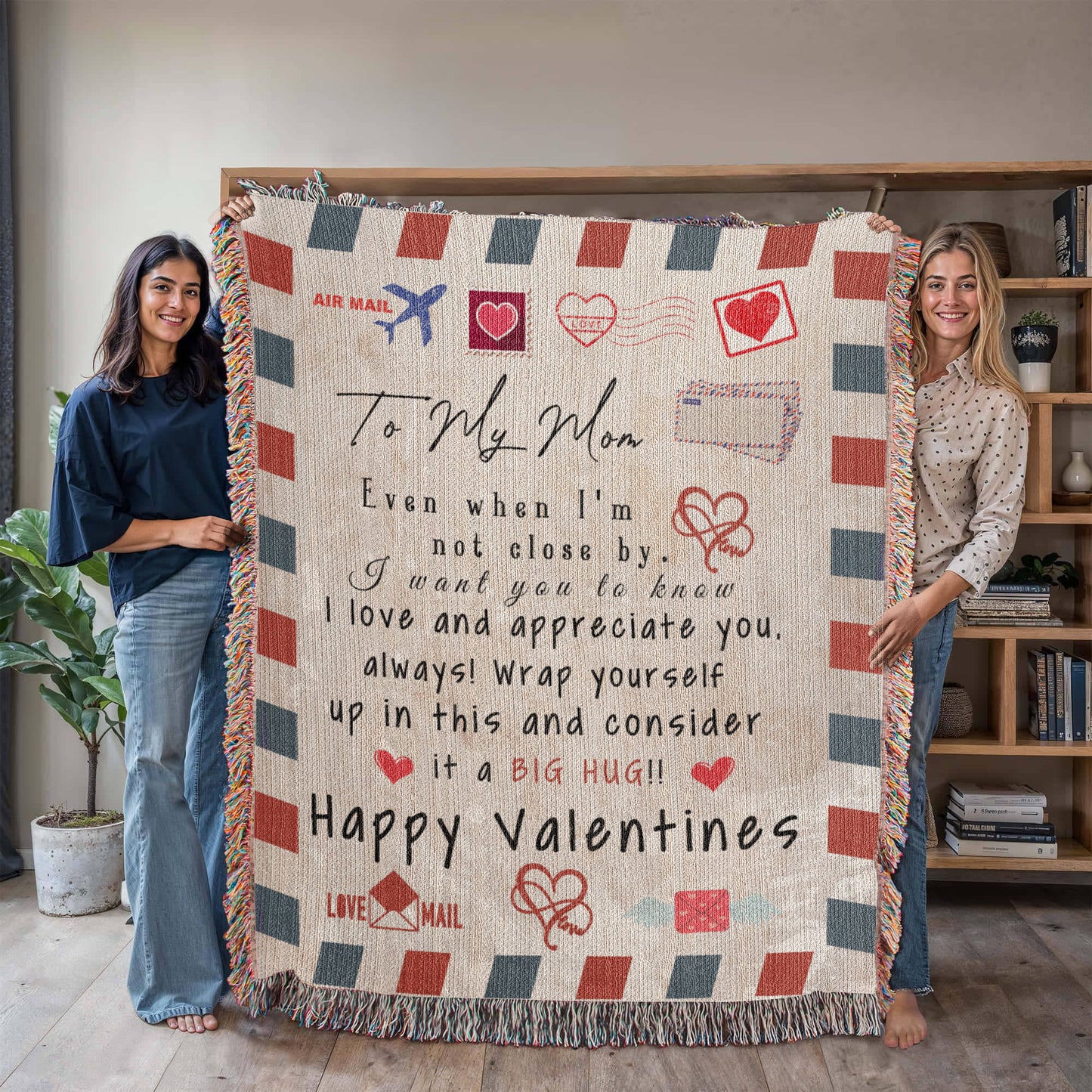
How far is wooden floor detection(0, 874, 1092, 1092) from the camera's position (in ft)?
5.27

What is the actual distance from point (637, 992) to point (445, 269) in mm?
1364

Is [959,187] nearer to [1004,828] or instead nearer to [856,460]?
[856,460]

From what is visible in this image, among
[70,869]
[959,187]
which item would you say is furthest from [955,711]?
[70,869]

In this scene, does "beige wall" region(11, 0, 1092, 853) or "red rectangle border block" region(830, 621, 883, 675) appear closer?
"red rectangle border block" region(830, 621, 883, 675)

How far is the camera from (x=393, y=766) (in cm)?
174

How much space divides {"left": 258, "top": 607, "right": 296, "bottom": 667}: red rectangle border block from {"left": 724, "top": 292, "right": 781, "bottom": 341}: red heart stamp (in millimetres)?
978

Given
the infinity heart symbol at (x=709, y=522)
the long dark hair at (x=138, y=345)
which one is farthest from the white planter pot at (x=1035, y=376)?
the long dark hair at (x=138, y=345)

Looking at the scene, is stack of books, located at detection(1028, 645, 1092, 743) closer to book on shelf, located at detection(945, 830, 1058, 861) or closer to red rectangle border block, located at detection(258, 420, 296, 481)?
book on shelf, located at detection(945, 830, 1058, 861)

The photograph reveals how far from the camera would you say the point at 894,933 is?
174cm

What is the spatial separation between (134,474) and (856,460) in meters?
1.34

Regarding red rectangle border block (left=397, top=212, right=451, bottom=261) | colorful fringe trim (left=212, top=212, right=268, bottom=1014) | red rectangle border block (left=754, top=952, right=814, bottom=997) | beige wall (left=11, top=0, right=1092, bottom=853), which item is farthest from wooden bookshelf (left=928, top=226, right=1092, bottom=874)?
colorful fringe trim (left=212, top=212, right=268, bottom=1014)

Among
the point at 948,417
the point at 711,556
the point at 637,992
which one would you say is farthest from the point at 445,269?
the point at 637,992

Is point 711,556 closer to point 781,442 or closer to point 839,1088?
point 781,442

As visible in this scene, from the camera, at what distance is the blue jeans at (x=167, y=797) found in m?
1.76
